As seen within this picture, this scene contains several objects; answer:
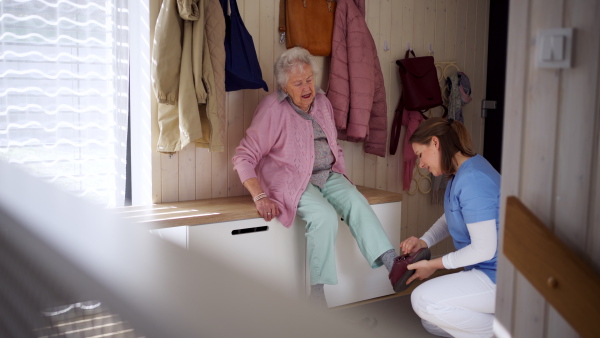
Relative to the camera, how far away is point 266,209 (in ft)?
9.11

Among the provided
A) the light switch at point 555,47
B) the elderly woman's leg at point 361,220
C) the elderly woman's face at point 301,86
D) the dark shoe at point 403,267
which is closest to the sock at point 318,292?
the elderly woman's leg at point 361,220

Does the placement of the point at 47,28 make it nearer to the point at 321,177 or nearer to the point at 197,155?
the point at 197,155

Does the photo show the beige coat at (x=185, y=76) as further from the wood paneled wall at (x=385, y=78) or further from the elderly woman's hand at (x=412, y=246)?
the elderly woman's hand at (x=412, y=246)

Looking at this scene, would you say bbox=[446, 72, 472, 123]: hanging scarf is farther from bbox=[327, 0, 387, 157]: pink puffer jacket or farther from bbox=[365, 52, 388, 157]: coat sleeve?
bbox=[327, 0, 387, 157]: pink puffer jacket

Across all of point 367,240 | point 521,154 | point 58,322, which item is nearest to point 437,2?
point 367,240

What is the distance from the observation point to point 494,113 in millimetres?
4152

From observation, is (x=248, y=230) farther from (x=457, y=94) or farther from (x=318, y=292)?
(x=457, y=94)

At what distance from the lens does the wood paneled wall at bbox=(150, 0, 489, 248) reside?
3025mm

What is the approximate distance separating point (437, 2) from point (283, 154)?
1.74 m

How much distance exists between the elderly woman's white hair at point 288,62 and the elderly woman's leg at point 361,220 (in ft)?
1.94

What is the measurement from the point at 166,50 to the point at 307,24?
2.92 feet

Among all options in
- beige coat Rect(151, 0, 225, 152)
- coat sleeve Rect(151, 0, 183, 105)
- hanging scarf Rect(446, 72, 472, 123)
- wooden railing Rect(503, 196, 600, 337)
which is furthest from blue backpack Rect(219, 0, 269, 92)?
wooden railing Rect(503, 196, 600, 337)

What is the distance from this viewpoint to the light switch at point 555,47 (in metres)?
1.19

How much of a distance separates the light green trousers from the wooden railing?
1.59m
